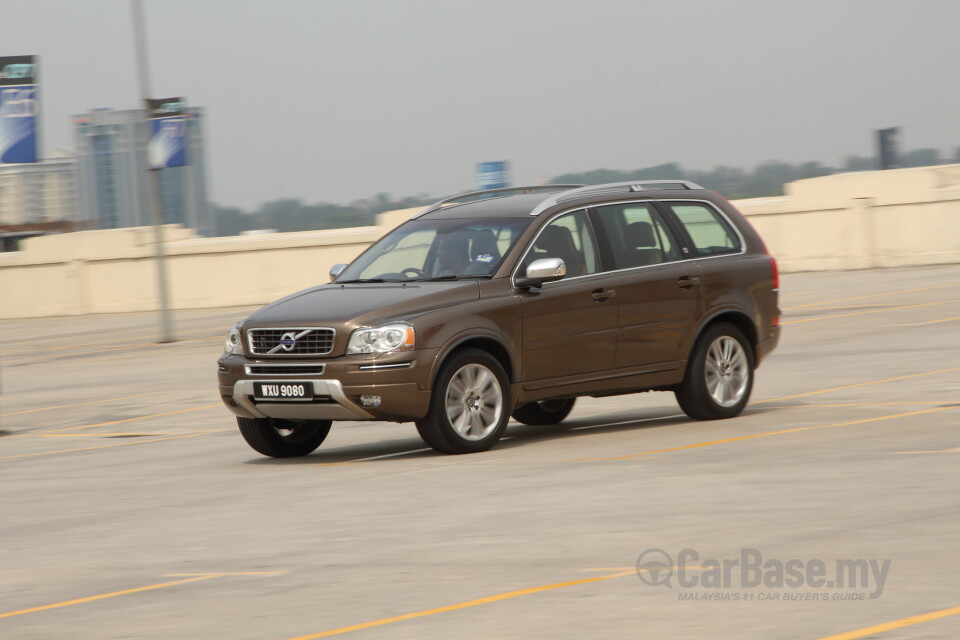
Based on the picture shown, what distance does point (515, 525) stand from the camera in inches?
306

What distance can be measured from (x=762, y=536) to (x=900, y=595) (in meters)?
1.36

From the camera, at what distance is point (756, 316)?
12508 millimetres

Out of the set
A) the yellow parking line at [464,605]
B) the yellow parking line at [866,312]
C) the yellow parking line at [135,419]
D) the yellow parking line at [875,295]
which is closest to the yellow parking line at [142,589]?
the yellow parking line at [464,605]

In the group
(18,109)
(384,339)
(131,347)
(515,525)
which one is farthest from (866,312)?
(515,525)

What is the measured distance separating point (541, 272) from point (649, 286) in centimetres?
127

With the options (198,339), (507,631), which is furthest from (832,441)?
(198,339)

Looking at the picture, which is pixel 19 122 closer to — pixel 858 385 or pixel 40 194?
pixel 40 194

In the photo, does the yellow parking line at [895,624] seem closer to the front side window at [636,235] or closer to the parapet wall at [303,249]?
the front side window at [636,235]

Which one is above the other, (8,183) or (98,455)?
(8,183)

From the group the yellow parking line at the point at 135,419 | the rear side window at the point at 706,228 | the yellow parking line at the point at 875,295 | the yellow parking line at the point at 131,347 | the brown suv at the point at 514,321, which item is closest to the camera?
the brown suv at the point at 514,321

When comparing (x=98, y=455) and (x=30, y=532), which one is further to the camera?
(x=98, y=455)

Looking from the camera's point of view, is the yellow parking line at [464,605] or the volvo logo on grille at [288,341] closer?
the yellow parking line at [464,605]

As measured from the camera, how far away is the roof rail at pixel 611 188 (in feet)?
37.9

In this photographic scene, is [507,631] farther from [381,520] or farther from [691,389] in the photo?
[691,389]
